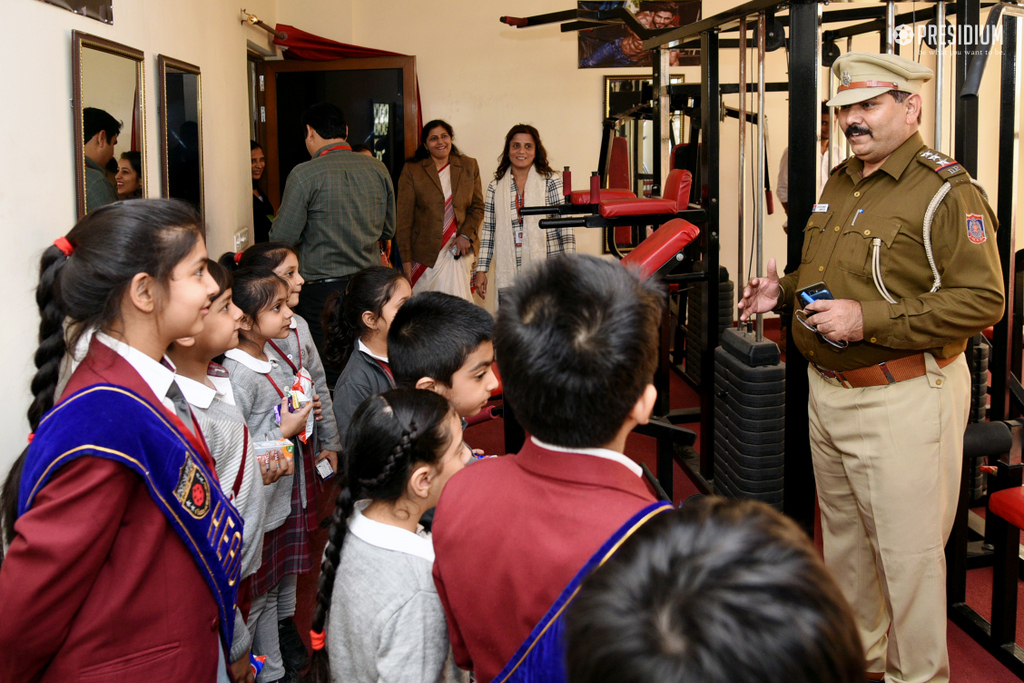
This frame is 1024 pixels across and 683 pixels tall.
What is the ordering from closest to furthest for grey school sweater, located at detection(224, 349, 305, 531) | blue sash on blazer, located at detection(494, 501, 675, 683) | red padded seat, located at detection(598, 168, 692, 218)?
blue sash on blazer, located at detection(494, 501, 675, 683)
grey school sweater, located at detection(224, 349, 305, 531)
red padded seat, located at detection(598, 168, 692, 218)

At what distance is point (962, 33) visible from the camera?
214 cm

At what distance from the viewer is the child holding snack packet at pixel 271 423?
2.09 m

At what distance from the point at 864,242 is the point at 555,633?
4.92 ft

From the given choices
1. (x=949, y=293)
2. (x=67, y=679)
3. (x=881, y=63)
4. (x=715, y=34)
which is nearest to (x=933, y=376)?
(x=949, y=293)

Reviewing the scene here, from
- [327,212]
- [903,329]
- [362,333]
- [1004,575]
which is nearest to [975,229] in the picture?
[903,329]

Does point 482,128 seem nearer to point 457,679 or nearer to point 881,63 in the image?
point 881,63

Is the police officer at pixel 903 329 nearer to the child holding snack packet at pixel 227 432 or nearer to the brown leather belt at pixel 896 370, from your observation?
the brown leather belt at pixel 896 370

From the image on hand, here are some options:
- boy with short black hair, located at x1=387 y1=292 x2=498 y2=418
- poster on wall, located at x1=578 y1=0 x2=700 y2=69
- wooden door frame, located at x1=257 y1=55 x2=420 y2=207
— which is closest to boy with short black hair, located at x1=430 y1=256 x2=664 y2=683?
boy with short black hair, located at x1=387 y1=292 x2=498 y2=418

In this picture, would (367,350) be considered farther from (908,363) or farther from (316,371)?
(908,363)

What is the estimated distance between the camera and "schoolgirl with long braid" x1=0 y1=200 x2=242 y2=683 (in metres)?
1.11

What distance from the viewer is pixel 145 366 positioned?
1292mm

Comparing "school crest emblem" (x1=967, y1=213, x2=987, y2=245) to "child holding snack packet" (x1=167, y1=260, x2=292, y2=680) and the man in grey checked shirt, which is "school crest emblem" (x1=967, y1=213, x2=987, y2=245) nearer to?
"child holding snack packet" (x1=167, y1=260, x2=292, y2=680)

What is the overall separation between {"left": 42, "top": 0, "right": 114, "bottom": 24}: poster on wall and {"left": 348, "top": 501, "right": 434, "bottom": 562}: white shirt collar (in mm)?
1756

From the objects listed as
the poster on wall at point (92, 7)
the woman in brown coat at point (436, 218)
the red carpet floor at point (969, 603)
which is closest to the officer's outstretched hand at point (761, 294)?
the red carpet floor at point (969, 603)
